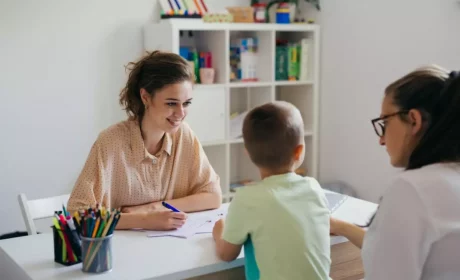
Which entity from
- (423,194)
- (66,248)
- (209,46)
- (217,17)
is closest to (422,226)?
(423,194)

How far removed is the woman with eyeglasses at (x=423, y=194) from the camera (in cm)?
124

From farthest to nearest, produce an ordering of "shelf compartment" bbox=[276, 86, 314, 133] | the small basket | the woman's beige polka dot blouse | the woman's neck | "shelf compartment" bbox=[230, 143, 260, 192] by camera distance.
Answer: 1. "shelf compartment" bbox=[230, 143, 260, 192]
2. "shelf compartment" bbox=[276, 86, 314, 133]
3. the small basket
4. the woman's neck
5. the woman's beige polka dot blouse

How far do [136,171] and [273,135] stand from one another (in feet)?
2.54

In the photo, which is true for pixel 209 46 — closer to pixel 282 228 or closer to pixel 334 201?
pixel 334 201

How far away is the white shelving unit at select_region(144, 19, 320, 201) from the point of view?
3619 mm

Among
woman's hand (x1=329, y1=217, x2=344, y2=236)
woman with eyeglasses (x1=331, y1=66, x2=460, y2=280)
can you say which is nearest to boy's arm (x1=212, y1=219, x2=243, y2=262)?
woman's hand (x1=329, y1=217, x2=344, y2=236)

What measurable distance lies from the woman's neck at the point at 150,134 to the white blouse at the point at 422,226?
3.80ft

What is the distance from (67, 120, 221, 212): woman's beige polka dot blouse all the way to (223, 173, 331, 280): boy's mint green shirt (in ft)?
2.15

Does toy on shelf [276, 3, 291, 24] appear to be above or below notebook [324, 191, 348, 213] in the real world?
above

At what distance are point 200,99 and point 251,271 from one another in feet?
6.82

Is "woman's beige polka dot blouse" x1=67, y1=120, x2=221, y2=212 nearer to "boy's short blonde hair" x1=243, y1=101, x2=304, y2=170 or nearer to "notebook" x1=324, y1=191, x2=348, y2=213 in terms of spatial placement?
"notebook" x1=324, y1=191, x2=348, y2=213

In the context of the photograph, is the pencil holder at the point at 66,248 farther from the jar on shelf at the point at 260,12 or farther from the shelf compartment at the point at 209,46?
the jar on shelf at the point at 260,12

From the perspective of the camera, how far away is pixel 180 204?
222cm

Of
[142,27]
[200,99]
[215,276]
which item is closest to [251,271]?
[215,276]
